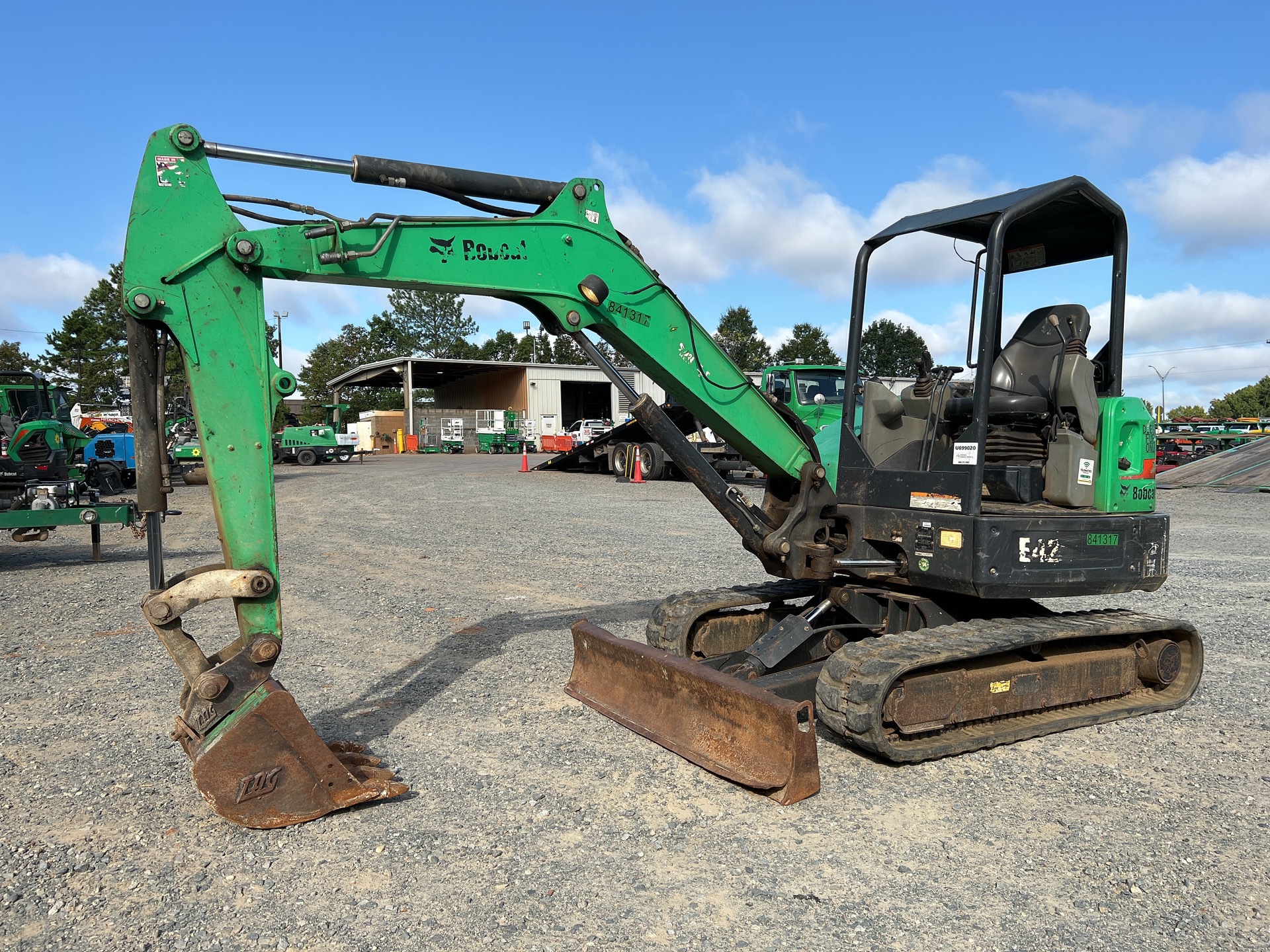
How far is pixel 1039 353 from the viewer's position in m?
5.55

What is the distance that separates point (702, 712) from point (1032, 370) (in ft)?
9.22

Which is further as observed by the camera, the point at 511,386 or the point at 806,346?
the point at 806,346

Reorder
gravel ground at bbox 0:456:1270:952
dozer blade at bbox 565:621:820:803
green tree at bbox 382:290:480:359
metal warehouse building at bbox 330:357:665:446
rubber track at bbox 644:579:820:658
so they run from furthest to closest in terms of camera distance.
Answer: green tree at bbox 382:290:480:359 < metal warehouse building at bbox 330:357:665:446 < rubber track at bbox 644:579:820:658 < dozer blade at bbox 565:621:820:803 < gravel ground at bbox 0:456:1270:952

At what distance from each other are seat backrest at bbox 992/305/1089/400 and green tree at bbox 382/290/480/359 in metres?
92.0

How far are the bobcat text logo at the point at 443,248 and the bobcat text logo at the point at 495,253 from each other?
7 centimetres

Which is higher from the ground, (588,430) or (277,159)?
(277,159)

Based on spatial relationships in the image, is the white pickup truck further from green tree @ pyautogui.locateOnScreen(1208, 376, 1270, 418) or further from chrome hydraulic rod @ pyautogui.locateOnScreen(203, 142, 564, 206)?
→ green tree @ pyautogui.locateOnScreen(1208, 376, 1270, 418)

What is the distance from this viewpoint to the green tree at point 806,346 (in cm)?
8263

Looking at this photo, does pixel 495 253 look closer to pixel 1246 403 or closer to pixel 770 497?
pixel 770 497

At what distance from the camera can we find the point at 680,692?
5020mm

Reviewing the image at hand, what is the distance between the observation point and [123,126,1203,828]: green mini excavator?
4094mm

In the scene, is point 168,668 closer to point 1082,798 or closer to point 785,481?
point 785,481

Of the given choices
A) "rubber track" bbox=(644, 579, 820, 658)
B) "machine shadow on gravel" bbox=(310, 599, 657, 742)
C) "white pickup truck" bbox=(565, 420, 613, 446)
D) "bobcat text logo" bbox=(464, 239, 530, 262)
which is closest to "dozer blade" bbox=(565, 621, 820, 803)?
"rubber track" bbox=(644, 579, 820, 658)

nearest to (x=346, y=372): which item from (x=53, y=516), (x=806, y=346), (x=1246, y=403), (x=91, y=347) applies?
(x=91, y=347)
